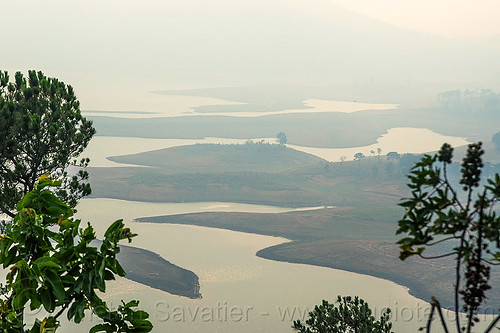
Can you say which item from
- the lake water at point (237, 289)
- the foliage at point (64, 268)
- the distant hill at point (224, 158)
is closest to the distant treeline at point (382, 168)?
the distant hill at point (224, 158)

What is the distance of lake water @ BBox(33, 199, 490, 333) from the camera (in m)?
36.7

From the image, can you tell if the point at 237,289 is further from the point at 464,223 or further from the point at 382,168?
the point at 382,168

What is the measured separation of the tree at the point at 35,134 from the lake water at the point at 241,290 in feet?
61.1

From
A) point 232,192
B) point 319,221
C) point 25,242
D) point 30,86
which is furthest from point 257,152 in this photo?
point 25,242

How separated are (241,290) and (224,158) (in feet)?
215

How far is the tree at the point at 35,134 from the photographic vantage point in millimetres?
15406

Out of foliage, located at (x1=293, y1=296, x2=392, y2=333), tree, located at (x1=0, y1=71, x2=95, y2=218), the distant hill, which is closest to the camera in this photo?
foliage, located at (x1=293, y1=296, x2=392, y2=333)

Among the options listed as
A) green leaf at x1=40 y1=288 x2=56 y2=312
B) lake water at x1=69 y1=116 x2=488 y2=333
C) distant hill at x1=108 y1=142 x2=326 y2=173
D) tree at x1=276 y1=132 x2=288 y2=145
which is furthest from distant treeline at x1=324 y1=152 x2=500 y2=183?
green leaf at x1=40 y1=288 x2=56 y2=312

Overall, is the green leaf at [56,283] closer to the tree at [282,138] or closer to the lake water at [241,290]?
the lake water at [241,290]

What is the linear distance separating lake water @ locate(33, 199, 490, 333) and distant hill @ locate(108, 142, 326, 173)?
3927 centimetres

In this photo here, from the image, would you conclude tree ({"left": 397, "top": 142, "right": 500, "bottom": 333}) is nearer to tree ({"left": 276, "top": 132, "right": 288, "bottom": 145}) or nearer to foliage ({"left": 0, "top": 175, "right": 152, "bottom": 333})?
foliage ({"left": 0, "top": 175, "right": 152, "bottom": 333})

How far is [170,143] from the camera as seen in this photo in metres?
125

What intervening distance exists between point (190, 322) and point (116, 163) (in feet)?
228

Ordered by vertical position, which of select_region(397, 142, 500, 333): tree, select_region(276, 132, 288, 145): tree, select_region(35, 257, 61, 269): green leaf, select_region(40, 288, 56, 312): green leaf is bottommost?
select_region(276, 132, 288, 145): tree
